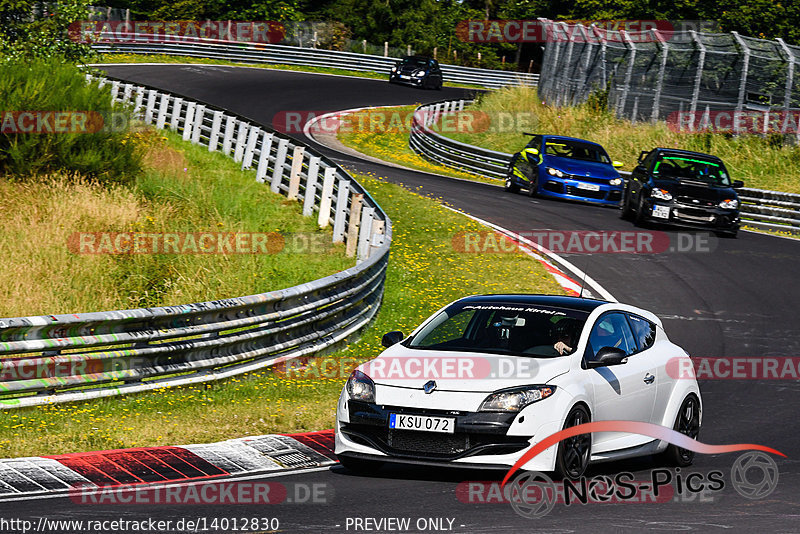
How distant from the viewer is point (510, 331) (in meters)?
9.38

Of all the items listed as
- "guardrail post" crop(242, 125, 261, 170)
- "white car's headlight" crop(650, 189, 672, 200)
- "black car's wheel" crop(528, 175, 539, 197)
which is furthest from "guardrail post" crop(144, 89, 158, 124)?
"white car's headlight" crop(650, 189, 672, 200)

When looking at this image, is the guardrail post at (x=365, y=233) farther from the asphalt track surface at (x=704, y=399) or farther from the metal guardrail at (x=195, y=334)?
the asphalt track surface at (x=704, y=399)

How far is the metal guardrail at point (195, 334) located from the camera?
34.8ft

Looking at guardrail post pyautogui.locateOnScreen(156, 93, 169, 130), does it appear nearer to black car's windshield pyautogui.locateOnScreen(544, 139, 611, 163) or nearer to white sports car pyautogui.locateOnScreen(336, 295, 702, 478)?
black car's windshield pyautogui.locateOnScreen(544, 139, 611, 163)

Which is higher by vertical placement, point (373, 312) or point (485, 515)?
point (485, 515)

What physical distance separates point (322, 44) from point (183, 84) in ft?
74.0

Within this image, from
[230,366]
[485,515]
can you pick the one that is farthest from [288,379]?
[485,515]

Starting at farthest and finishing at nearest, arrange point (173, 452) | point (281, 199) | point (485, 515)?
1. point (281, 199)
2. point (173, 452)
3. point (485, 515)

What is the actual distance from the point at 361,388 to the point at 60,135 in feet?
50.2

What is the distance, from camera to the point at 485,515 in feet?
24.7

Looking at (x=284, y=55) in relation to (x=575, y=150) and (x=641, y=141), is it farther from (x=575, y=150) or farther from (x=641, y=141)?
(x=575, y=150)

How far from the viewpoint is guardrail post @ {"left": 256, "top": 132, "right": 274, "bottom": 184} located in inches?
980

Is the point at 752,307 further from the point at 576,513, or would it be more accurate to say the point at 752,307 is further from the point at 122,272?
the point at 576,513

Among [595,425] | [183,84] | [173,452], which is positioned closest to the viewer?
[595,425]
